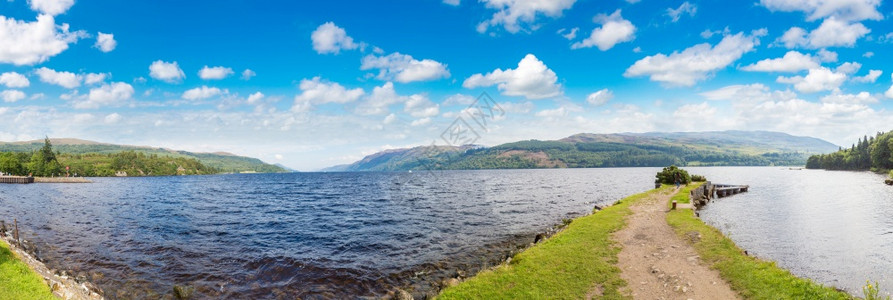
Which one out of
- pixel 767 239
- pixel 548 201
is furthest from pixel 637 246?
pixel 548 201

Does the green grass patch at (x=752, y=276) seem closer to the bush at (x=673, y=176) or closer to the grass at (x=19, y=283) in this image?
the grass at (x=19, y=283)

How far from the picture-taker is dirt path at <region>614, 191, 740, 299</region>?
17141mm

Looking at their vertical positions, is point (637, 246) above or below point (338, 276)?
above

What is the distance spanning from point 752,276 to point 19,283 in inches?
1354

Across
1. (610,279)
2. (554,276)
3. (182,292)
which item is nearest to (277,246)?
(182,292)

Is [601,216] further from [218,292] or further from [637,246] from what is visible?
[218,292]

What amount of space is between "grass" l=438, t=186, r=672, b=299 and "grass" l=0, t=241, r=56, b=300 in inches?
713

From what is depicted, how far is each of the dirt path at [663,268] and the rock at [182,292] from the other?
24.2 m

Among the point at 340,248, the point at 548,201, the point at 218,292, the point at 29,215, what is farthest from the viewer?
the point at 548,201

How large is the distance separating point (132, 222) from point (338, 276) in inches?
1502

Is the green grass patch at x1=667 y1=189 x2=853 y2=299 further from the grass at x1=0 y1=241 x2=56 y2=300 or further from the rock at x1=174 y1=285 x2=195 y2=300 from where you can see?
the grass at x1=0 y1=241 x2=56 y2=300

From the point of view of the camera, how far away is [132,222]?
1826 inches

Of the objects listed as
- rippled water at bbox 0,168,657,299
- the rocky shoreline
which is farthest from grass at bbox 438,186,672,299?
the rocky shoreline

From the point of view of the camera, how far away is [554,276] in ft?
63.9
